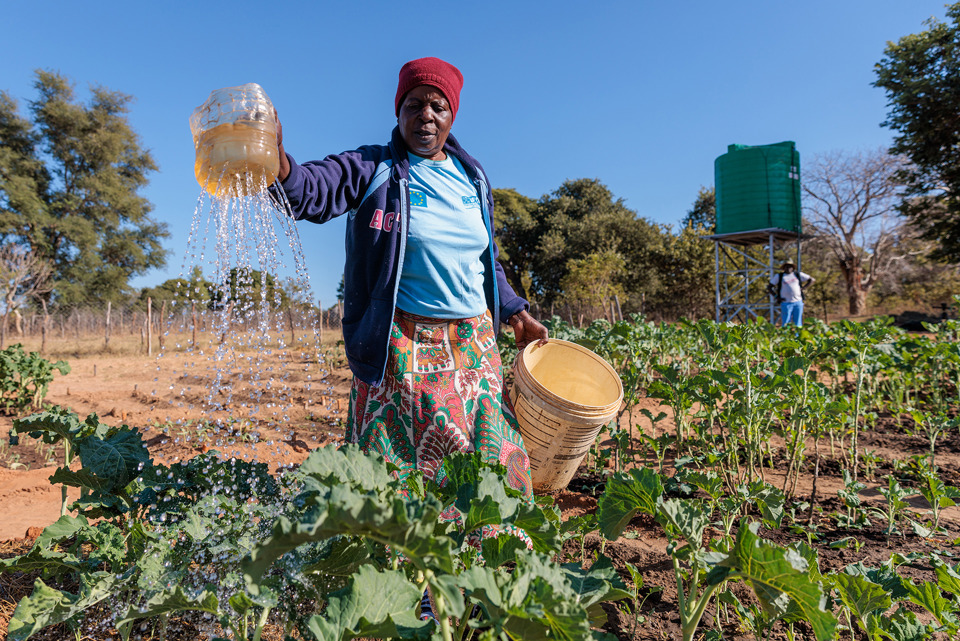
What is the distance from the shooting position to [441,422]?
1.75 metres

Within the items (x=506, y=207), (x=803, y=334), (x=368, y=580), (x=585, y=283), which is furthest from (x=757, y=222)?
(x=506, y=207)

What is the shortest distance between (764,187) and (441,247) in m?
12.0

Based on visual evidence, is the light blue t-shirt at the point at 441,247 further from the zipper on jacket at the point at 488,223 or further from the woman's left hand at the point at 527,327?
the woman's left hand at the point at 527,327

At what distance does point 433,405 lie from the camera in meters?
1.75

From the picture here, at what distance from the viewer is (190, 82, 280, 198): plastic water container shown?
1359 mm

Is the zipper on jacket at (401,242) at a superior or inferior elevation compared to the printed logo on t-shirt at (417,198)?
inferior

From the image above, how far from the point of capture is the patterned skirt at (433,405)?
68.7 inches

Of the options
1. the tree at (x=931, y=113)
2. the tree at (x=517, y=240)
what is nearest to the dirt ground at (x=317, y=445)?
the tree at (x=931, y=113)

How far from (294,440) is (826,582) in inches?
156

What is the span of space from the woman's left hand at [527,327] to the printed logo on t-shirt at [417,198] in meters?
0.61

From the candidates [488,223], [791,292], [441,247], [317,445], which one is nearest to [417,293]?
[441,247]

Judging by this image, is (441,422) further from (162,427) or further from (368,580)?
(162,427)

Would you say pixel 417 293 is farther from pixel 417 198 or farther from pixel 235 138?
pixel 235 138

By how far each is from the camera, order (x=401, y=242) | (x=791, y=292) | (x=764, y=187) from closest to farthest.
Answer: (x=401, y=242) < (x=791, y=292) < (x=764, y=187)
